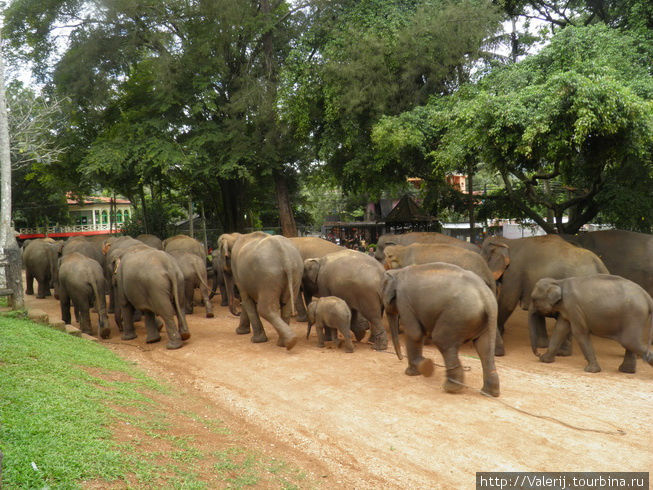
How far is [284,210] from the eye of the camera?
21062 mm

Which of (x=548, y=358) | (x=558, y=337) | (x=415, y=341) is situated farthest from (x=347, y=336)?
(x=558, y=337)

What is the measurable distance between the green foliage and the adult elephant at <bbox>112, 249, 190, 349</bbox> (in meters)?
7.38

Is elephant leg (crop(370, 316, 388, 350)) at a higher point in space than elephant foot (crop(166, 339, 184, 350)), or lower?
higher

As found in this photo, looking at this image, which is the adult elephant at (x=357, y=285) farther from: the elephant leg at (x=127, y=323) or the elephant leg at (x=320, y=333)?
the elephant leg at (x=127, y=323)

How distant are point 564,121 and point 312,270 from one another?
6.16 meters

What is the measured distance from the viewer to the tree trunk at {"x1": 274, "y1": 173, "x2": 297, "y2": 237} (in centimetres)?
2072

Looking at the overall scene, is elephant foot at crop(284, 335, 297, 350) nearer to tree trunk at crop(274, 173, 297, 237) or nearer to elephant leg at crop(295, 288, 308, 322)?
elephant leg at crop(295, 288, 308, 322)

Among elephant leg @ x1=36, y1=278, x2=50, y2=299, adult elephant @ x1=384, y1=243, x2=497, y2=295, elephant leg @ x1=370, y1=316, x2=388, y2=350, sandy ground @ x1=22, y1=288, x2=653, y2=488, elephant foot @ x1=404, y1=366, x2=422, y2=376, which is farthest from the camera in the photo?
elephant leg @ x1=36, y1=278, x2=50, y2=299

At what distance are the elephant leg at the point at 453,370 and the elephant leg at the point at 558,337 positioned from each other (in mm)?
3029

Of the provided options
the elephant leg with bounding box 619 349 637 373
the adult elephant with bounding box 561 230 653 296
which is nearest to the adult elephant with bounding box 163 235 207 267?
the adult elephant with bounding box 561 230 653 296

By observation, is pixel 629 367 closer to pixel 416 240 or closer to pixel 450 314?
pixel 450 314

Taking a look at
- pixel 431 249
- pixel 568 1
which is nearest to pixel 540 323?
pixel 431 249

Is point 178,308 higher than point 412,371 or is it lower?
higher

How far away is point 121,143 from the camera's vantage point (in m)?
19.8
